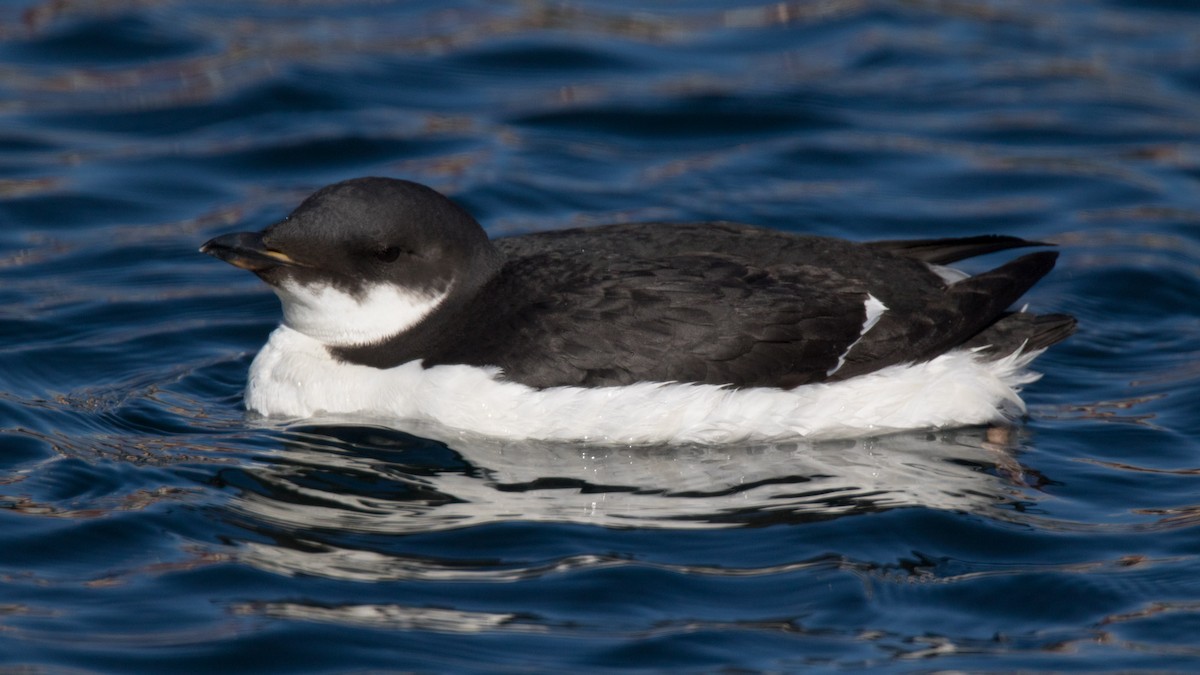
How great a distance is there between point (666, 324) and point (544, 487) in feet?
2.97

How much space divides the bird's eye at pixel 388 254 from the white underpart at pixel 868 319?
2060 mm

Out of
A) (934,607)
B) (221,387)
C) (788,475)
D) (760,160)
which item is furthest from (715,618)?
(760,160)

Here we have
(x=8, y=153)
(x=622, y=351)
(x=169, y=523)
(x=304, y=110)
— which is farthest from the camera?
(x=304, y=110)

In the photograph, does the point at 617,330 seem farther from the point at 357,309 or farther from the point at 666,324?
the point at 357,309

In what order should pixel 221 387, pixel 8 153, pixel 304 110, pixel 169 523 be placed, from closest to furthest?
pixel 169 523 < pixel 221 387 < pixel 8 153 < pixel 304 110

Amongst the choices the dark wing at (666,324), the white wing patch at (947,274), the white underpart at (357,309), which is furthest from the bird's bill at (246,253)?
the white wing patch at (947,274)

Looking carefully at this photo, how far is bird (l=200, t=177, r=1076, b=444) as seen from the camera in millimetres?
7766

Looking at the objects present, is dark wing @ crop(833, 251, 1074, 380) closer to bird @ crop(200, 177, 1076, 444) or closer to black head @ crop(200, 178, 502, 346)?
bird @ crop(200, 177, 1076, 444)

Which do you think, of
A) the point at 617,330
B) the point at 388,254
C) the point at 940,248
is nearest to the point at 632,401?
the point at 617,330

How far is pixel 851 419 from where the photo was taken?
26.6ft

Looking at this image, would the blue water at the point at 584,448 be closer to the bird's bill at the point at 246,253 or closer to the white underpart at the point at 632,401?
the white underpart at the point at 632,401

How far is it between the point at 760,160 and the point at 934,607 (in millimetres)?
6319

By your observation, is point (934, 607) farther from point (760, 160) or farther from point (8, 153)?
point (8, 153)

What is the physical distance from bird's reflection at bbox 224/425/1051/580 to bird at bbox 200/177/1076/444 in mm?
102
